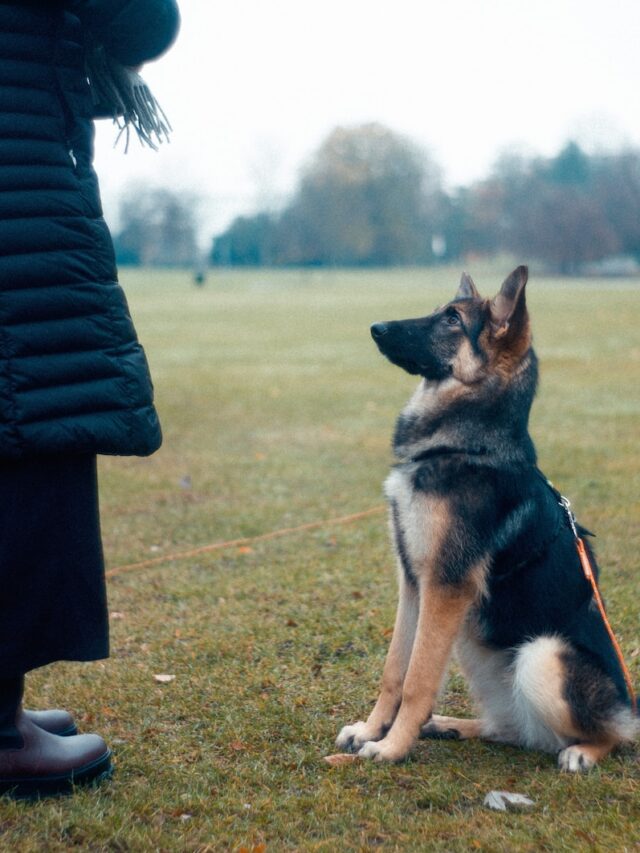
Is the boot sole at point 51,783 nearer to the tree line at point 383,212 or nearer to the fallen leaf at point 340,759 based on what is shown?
the fallen leaf at point 340,759

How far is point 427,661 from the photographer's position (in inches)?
129

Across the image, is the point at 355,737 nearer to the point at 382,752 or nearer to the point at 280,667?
the point at 382,752

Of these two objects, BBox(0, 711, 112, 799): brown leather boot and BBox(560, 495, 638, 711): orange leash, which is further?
BBox(560, 495, 638, 711): orange leash

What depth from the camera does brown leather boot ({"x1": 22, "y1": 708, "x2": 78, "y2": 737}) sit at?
3.22m

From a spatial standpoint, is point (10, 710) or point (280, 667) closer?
point (10, 710)

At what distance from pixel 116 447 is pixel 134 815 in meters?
1.15

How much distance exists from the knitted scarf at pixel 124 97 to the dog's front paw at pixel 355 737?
222 cm

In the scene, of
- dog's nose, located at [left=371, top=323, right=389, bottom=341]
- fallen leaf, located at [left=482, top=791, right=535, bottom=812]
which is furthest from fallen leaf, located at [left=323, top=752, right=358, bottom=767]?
dog's nose, located at [left=371, top=323, right=389, bottom=341]

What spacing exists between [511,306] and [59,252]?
5.38 ft

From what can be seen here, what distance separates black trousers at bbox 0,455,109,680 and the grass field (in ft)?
1.75

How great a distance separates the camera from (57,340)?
264 centimetres

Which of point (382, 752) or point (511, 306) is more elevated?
point (511, 306)

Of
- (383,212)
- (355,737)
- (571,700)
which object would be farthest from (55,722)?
(383,212)

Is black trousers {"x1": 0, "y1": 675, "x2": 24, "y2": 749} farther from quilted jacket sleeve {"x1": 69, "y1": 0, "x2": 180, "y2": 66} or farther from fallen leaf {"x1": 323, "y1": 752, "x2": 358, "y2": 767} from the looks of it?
quilted jacket sleeve {"x1": 69, "y1": 0, "x2": 180, "y2": 66}
